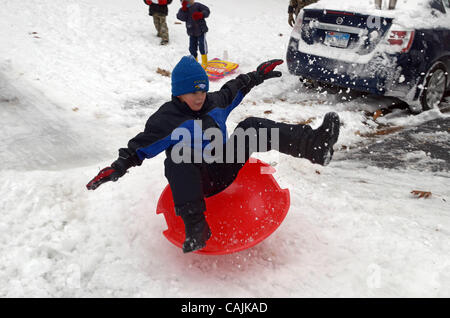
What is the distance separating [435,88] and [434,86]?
0.05 m

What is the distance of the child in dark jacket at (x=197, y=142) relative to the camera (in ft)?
7.64

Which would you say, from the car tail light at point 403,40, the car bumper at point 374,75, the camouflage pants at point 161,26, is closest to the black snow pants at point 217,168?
the car bumper at point 374,75

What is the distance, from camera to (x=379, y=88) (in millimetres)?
4699

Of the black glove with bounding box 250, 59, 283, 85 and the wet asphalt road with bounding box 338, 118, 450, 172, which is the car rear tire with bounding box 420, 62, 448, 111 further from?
the black glove with bounding box 250, 59, 283, 85

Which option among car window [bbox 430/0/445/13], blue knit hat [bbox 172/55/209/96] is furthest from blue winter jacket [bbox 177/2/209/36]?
blue knit hat [bbox 172/55/209/96]

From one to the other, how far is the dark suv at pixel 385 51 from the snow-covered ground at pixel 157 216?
1.31 ft

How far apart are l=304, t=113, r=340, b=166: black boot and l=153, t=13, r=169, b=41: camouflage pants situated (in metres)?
6.30

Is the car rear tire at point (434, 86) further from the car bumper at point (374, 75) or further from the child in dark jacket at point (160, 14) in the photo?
the child in dark jacket at point (160, 14)

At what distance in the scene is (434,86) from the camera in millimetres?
5027

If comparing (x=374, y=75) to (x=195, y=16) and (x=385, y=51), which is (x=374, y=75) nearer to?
(x=385, y=51)

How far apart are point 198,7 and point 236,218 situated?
207 inches

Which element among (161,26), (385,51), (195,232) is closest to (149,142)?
(195,232)

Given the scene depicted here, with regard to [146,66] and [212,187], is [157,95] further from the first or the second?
[212,187]
